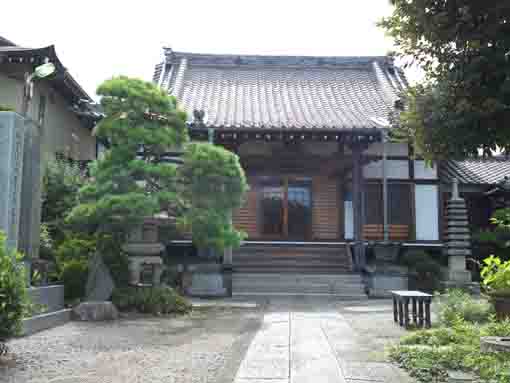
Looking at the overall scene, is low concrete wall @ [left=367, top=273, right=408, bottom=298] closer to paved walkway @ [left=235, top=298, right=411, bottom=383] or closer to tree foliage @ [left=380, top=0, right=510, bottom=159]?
paved walkway @ [left=235, top=298, right=411, bottom=383]

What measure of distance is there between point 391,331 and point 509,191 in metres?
11.4

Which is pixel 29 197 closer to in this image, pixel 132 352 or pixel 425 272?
pixel 132 352

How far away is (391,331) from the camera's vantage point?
25.6 feet

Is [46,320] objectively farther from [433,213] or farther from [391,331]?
[433,213]

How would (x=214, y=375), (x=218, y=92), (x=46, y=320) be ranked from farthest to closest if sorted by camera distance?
1. (x=218, y=92)
2. (x=46, y=320)
3. (x=214, y=375)

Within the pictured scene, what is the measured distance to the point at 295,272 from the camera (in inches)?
579

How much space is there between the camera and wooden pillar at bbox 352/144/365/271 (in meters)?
14.5

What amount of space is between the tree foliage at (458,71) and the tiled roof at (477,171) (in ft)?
32.7

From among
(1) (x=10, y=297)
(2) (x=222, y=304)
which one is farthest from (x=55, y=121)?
(1) (x=10, y=297)

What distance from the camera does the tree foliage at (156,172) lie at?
9.98 metres

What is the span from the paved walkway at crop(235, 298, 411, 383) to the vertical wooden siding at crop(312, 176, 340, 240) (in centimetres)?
789

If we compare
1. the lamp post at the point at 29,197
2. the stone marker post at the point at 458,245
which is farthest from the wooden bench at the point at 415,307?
the stone marker post at the point at 458,245

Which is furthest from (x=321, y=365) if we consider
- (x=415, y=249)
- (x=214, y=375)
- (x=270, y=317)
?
(x=415, y=249)

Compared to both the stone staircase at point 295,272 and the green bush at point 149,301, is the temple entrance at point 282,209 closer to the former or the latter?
the stone staircase at point 295,272
